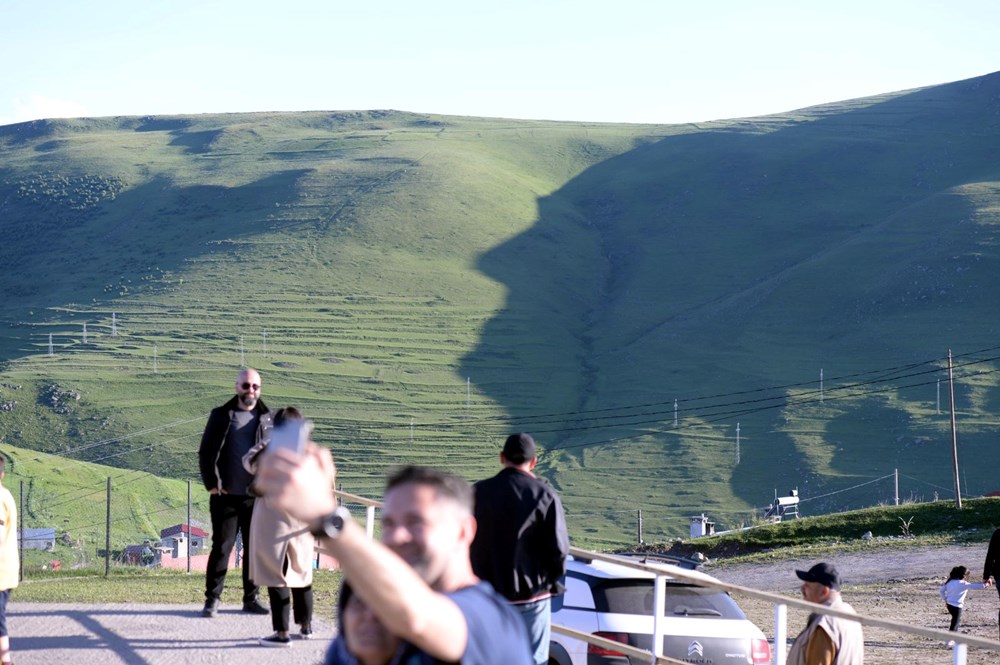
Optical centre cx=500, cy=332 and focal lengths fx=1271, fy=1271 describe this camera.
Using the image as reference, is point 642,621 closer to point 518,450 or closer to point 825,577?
point 825,577

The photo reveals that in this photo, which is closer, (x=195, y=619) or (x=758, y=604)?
(x=195, y=619)

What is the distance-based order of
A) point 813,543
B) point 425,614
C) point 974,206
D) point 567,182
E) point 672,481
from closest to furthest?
point 425,614 < point 813,543 < point 672,481 < point 974,206 < point 567,182

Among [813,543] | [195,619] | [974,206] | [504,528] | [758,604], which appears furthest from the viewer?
[974,206]

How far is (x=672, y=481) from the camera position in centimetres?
7262

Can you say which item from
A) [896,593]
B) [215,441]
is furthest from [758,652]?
[896,593]

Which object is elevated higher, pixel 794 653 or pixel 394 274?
pixel 394 274

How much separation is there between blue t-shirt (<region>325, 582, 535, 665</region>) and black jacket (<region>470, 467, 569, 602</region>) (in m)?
Answer: 3.49

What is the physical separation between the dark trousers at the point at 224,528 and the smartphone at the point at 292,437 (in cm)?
741

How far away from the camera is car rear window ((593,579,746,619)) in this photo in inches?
352

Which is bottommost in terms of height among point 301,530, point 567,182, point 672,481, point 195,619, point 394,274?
point 672,481

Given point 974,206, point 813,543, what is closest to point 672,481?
point 813,543

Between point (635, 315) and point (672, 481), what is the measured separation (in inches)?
1928

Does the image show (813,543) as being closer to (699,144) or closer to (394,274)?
(394,274)

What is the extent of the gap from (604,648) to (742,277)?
122m
